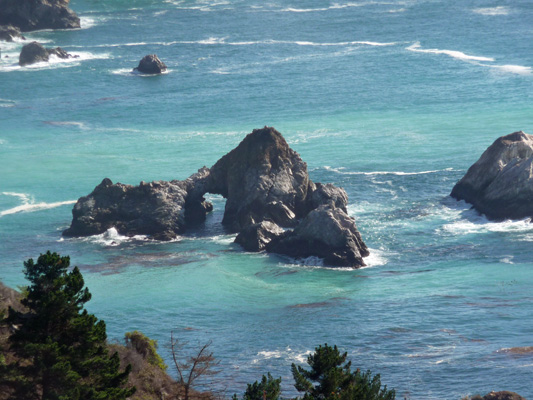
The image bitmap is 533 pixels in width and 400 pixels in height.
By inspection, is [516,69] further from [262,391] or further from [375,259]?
[262,391]

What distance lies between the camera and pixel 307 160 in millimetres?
113062

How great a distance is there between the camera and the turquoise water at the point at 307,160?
68.6m

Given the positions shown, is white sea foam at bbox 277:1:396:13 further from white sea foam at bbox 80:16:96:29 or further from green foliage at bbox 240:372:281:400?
green foliage at bbox 240:372:281:400

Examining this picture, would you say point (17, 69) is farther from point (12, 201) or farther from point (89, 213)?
point (89, 213)

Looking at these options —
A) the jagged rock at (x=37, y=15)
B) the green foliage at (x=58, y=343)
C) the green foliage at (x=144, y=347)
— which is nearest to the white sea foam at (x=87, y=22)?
the jagged rock at (x=37, y=15)

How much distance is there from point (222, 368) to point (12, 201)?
48.5 m

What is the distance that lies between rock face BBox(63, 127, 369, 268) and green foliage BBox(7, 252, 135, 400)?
147ft

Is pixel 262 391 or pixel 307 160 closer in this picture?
pixel 262 391

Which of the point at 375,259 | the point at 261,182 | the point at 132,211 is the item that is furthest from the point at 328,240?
the point at 132,211

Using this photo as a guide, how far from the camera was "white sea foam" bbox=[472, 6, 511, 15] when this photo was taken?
17950cm

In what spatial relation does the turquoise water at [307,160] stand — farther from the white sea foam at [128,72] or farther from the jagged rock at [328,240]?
the jagged rock at [328,240]

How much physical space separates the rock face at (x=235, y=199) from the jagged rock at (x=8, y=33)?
9133 centimetres

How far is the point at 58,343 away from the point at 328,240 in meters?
43.4

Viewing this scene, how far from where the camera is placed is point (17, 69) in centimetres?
15775
